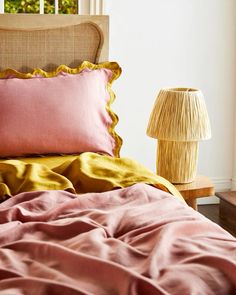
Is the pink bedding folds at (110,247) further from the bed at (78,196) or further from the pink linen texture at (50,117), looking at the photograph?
the pink linen texture at (50,117)

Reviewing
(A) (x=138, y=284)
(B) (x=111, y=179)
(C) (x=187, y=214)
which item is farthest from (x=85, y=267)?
(B) (x=111, y=179)

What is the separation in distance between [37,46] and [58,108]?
0.48 metres

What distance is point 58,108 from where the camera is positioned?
308 cm

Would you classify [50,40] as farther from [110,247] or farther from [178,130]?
[110,247]

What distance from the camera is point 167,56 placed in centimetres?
397

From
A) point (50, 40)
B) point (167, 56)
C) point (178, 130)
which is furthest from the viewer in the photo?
point (167, 56)

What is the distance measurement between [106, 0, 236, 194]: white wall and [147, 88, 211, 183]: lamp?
0.79 m

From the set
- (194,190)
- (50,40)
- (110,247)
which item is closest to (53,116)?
(50,40)

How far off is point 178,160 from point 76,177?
0.73m

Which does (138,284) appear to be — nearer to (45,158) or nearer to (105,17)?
(45,158)

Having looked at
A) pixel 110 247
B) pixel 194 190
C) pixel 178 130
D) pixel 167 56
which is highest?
pixel 167 56

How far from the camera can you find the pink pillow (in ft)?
9.93

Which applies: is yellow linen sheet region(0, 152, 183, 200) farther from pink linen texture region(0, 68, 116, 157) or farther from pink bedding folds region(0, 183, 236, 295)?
pink linen texture region(0, 68, 116, 157)

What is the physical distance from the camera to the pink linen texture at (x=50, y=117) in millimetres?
3023
